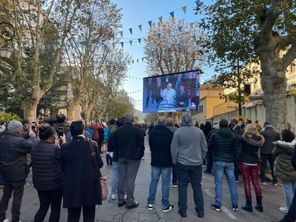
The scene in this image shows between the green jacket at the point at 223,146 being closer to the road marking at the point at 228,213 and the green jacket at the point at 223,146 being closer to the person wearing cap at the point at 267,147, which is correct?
the road marking at the point at 228,213

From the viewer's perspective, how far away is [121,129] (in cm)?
823

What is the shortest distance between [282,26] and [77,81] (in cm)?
2382

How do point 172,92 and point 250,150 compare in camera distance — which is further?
point 172,92

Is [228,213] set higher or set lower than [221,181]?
lower

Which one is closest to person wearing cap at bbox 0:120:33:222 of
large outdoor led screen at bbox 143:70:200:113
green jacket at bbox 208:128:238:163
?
green jacket at bbox 208:128:238:163

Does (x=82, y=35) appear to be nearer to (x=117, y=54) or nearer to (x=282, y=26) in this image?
(x=117, y=54)

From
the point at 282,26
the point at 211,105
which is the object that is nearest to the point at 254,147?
the point at 282,26

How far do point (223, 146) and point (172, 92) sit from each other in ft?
41.9

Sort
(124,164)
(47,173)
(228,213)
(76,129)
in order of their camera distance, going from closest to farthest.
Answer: (76,129) → (47,173) → (228,213) → (124,164)

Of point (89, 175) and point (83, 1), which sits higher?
point (83, 1)

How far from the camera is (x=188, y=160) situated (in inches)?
292

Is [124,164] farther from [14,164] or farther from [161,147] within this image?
[14,164]

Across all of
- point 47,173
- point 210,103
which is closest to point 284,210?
point 47,173

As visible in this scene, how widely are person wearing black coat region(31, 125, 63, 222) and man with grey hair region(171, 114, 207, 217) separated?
8.45ft
